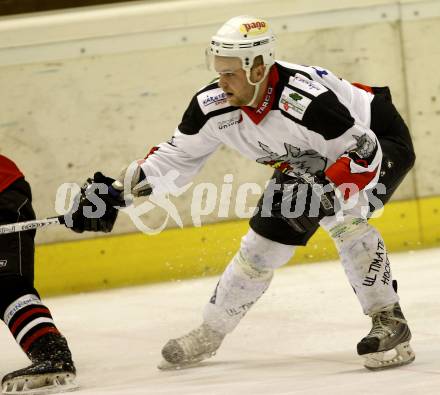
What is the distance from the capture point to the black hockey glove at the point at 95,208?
3701 mm

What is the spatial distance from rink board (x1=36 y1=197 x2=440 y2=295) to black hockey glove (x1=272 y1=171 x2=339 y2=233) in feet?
6.42

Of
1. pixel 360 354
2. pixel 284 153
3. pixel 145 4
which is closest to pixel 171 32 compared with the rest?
pixel 145 4

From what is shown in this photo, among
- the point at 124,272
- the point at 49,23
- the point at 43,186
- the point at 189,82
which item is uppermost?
the point at 49,23

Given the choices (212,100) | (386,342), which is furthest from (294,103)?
(386,342)

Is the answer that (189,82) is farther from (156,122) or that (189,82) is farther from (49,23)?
(49,23)

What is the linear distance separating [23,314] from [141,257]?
204 cm

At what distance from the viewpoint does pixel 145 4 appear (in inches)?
221

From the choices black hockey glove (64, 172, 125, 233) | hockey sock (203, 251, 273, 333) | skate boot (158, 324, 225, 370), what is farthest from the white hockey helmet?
skate boot (158, 324, 225, 370)

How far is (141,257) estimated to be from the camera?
5.63m

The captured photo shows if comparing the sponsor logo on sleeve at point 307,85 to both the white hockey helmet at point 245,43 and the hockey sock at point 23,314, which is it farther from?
the hockey sock at point 23,314

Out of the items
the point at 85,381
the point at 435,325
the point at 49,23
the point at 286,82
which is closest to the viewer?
the point at 286,82

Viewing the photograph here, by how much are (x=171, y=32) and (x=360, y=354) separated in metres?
2.48

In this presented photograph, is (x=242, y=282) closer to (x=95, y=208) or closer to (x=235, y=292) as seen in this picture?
(x=235, y=292)

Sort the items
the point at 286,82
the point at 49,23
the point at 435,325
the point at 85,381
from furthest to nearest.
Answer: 1. the point at 49,23
2. the point at 435,325
3. the point at 85,381
4. the point at 286,82
